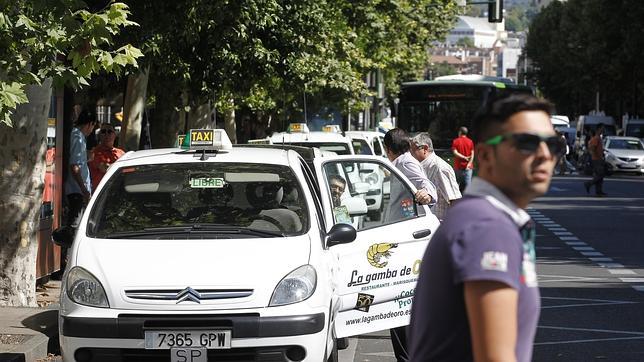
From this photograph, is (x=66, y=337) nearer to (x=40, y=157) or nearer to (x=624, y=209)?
(x=40, y=157)

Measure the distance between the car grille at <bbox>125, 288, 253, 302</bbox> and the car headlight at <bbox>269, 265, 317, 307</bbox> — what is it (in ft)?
0.54

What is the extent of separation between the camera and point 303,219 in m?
8.66

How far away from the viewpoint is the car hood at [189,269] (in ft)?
25.4

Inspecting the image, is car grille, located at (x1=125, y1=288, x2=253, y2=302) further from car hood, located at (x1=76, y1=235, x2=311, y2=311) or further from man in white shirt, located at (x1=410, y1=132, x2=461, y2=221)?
man in white shirt, located at (x1=410, y1=132, x2=461, y2=221)

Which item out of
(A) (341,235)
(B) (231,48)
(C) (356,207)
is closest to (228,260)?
(A) (341,235)

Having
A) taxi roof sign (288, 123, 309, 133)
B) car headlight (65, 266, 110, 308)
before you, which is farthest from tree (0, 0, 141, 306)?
taxi roof sign (288, 123, 309, 133)

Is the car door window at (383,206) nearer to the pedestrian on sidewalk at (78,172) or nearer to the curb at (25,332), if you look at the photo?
the curb at (25,332)

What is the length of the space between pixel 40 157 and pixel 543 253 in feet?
30.2

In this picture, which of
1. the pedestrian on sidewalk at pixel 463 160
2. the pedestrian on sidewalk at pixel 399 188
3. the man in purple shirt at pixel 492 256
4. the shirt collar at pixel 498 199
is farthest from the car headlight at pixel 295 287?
the pedestrian on sidewalk at pixel 463 160

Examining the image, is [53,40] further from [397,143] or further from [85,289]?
[397,143]

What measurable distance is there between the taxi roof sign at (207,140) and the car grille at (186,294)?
1.70 meters

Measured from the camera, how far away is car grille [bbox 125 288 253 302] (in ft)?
25.4

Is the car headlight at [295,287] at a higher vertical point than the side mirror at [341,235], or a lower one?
lower

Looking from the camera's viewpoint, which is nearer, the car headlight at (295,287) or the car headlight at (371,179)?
the car headlight at (295,287)
